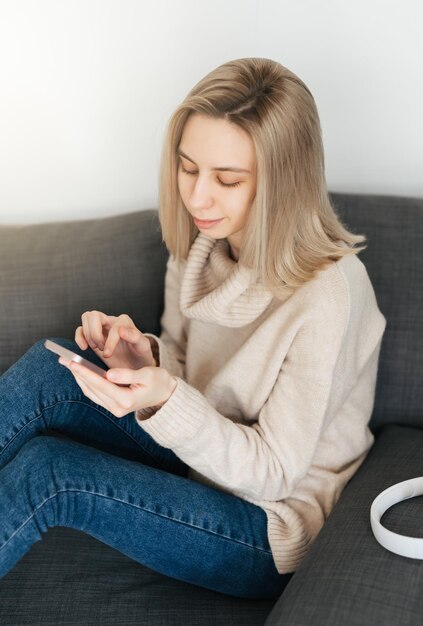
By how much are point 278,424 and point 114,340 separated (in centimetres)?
29

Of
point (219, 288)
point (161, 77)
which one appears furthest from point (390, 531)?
point (161, 77)

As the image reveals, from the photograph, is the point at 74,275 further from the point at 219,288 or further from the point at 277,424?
the point at 277,424

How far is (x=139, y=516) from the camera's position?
3.65 ft

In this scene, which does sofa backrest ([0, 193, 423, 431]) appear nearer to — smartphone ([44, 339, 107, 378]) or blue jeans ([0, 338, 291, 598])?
blue jeans ([0, 338, 291, 598])

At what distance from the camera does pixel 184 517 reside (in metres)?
1.13

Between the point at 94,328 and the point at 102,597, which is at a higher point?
the point at 94,328

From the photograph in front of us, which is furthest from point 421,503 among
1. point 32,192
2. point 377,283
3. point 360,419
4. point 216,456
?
point 32,192

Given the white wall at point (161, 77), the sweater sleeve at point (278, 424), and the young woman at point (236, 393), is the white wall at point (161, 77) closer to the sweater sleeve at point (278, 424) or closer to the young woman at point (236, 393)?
the young woman at point (236, 393)

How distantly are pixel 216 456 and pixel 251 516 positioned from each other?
0.44 ft

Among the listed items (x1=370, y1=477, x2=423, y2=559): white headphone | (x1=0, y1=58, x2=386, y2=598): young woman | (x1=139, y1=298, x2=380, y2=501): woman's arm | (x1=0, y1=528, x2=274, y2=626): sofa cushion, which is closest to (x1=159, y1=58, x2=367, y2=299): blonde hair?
(x1=0, y1=58, x2=386, y2=598): young woman

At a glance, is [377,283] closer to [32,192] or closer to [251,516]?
[251,516]

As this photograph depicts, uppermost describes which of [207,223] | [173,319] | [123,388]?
[207,223]

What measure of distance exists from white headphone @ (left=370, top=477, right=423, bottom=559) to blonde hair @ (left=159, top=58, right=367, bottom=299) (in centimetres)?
33

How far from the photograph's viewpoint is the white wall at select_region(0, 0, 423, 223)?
1506 mm
